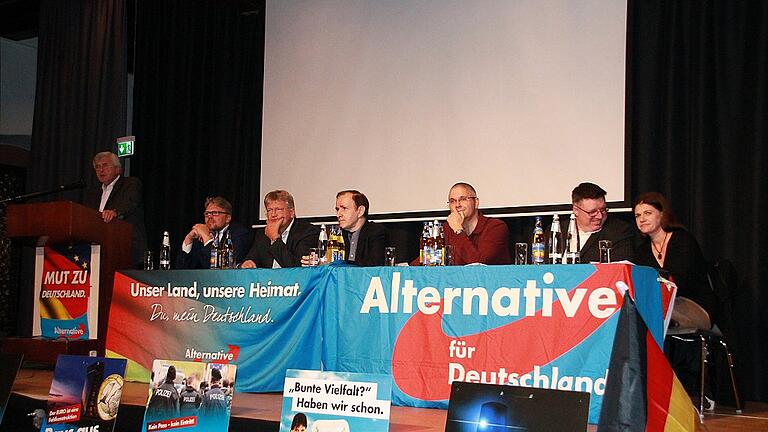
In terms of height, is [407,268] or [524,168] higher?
[524,168]

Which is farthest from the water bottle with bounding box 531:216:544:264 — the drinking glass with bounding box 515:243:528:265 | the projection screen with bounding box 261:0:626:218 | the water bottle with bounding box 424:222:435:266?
the projection screen with bounding box 261:0:626:218

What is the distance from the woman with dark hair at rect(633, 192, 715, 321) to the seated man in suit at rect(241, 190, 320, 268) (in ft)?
5.96

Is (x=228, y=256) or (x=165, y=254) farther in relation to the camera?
(x=165, y=254)

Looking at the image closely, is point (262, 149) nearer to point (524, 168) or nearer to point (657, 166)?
point (524, 168)

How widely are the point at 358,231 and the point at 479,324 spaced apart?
1.64 meters

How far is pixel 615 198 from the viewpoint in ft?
15.7

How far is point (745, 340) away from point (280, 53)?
382cm

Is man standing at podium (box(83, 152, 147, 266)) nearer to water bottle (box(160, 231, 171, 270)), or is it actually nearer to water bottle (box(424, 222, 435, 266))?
water bottle (box(160, 231, 171, 270))

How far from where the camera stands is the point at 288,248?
15.7 ft

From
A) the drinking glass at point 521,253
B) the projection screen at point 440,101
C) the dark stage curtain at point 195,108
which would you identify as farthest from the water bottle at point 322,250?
the dark stage curtain at point 195,108

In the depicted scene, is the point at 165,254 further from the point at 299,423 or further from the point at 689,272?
the point at 689,272

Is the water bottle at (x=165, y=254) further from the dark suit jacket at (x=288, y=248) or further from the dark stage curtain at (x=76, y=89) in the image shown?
the dark stage curtain at (x=76, y=89)

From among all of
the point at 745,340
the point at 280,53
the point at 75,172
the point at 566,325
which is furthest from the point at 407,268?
the point at 75,172

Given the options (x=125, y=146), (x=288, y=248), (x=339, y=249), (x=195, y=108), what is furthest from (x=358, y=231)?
(x=195, y=108)
